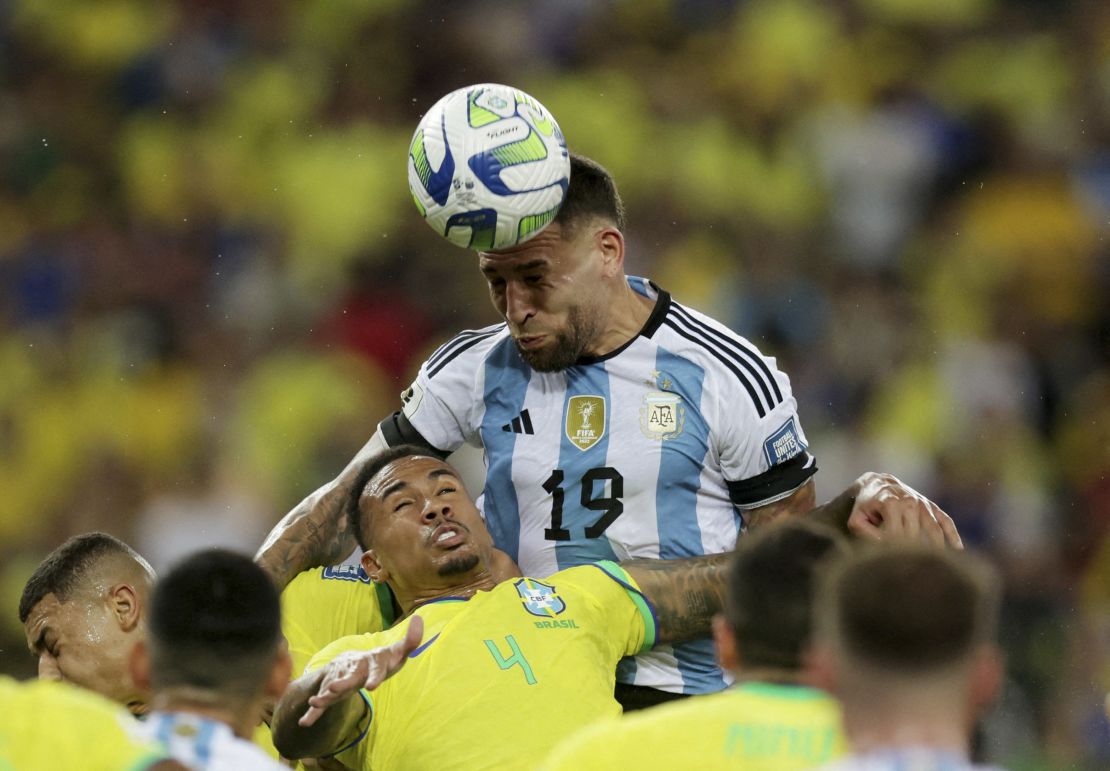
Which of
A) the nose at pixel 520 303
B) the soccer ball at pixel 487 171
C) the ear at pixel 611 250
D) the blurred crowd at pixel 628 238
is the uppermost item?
the soccer ball at pixel 487 171

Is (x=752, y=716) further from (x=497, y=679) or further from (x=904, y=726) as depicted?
(x=497, y=679)

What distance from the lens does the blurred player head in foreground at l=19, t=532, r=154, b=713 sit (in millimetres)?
5059

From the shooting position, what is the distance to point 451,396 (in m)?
6.01

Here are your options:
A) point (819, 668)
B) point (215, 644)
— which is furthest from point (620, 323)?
point (819, 668)

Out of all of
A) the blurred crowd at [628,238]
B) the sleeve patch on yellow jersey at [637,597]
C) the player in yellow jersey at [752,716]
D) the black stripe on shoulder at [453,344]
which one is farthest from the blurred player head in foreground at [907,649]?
the blurred crowd at [628,238]

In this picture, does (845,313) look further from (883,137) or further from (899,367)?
(883,137)

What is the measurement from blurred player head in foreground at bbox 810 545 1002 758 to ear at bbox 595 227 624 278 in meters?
2.96

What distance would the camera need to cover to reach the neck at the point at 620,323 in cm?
578

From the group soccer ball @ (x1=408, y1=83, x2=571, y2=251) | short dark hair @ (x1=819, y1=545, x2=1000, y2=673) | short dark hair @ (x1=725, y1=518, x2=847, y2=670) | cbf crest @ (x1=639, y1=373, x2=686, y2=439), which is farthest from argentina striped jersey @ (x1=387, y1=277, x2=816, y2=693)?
short dark hair @ (x1=819, y1=545, x2=1000, y2=673)

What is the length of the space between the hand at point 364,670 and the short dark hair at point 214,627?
57 centimetres

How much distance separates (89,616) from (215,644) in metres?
1.87

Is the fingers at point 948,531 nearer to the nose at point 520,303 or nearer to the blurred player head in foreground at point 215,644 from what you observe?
the nose at point 520,303

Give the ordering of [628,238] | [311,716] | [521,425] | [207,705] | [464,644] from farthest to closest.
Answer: [628,238] → [521,425] → [464,644] → [311,716] → [207,705]

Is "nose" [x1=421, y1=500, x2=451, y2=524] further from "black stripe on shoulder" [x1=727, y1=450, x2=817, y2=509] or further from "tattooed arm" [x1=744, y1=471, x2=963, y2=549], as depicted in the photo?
"tattooed arm" [x1=744, y1=471, x2=963, y2=549]
